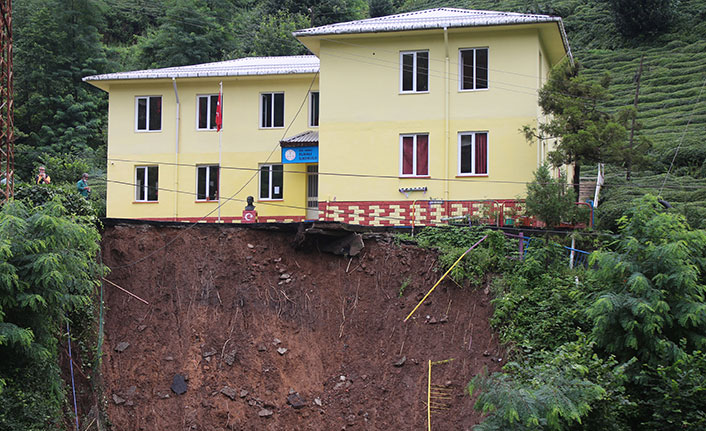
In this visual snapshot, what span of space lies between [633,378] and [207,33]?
4146cm

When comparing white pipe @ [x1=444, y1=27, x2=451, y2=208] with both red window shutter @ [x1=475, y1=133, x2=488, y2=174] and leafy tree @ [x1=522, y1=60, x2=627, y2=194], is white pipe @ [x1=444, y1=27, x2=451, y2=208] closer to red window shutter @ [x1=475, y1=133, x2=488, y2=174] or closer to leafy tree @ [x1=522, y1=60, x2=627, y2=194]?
red window shutter @ [x1=475, y1=133, x2=488, y2=174]

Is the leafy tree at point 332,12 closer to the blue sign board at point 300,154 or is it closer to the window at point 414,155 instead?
the blue sign board at point 300,154

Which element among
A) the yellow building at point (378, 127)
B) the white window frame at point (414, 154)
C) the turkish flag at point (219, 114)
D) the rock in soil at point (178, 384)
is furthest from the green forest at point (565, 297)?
the turkish flag at point (219, 114)

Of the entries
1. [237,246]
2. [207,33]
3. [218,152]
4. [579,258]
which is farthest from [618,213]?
[207,33]

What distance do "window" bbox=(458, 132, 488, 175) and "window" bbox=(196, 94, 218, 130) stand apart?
957 centimetres

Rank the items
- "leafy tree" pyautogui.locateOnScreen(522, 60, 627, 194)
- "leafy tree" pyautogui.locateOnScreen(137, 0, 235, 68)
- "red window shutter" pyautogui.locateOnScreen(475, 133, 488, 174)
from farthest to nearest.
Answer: "leafy tree" pyautogui.locateOnScreen(137, 0, 235, 68) < "red window shutter" pyautogui.locateOnScreen(475, 133, 488, 174) < "leafy tree" pyautogui.locateOnScreen(522, 60, 627, 194)

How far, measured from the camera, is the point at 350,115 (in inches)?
1053

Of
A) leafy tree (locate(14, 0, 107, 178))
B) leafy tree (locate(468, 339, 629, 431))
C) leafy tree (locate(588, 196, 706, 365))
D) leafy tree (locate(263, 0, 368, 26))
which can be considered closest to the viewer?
leafy tree (locate(468, 339, 629, 431))

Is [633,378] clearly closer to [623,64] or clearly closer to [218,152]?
[218,152]

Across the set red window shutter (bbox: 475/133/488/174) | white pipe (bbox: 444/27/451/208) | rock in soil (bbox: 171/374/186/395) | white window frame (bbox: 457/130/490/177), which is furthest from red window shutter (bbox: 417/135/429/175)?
rock in soil (bbox: 171/374/186/395)

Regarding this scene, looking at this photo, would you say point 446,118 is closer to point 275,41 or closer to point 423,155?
point 423,155

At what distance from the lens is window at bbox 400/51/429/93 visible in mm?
26484

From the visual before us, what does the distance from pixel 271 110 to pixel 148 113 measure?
15.6ft

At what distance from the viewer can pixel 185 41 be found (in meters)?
50.7
